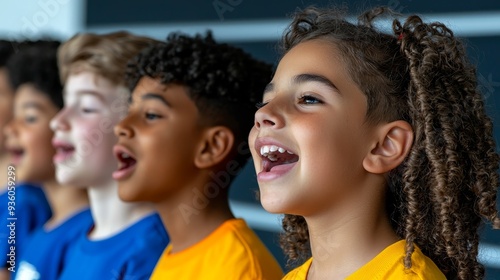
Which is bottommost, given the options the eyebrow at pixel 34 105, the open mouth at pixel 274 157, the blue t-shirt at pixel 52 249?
the blue t-shirt at pixel 52 249

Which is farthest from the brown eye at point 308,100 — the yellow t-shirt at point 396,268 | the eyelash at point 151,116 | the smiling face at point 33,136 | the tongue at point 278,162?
the smiling face at point 33,136

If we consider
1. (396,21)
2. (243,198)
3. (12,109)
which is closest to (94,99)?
(12,109)

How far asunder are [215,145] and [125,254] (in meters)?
0.40

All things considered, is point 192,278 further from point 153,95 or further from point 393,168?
point 393,168

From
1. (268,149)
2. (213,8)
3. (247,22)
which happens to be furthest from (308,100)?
(213,8)

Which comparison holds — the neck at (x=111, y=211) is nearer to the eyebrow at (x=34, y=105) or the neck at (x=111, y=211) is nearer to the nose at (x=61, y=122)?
the nose at (x=61, y=122)

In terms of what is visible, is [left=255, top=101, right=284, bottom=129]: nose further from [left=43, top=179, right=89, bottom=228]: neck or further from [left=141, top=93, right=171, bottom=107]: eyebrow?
[left=43, top=179, right=89, bottom=228]: neck

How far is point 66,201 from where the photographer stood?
101 inches

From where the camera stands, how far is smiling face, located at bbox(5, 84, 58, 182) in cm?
255

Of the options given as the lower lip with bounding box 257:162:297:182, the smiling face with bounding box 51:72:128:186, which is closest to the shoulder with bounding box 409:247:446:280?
the lower lip with bounding box 257:162:297:182

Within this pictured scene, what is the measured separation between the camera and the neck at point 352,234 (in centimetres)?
151

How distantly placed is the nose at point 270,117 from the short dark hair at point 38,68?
1237 millimetres

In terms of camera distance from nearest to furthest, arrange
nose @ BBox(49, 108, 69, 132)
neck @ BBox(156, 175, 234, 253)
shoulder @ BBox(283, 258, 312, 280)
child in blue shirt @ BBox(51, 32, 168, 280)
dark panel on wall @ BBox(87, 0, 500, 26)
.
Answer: shoulder @ BBox(283, 258, 312, 280), neck @ BBox(156, 175, 234, 253), child in blue shirt @ BBox(51, 32, 168, 280), nose @ BBox(49, 108, 69, 132), dark panel on wall @ BBox(87, 0, 500, 26)

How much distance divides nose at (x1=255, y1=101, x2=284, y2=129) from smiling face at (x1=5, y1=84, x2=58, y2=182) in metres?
1.22
